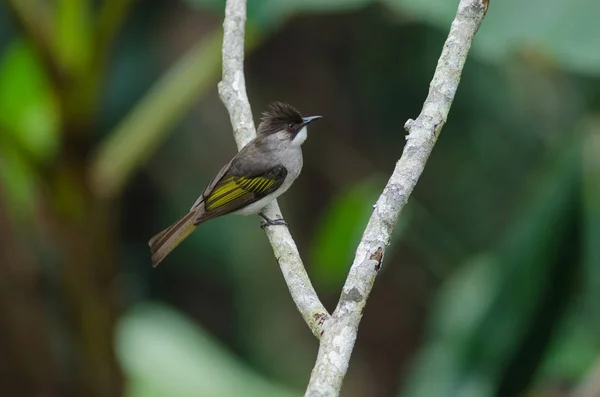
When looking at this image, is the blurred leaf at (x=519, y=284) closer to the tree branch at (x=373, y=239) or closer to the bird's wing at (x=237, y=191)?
the bird's wing at (x=237, y=191)

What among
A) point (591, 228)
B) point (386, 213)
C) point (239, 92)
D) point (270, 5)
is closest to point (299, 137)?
point (270, 5)

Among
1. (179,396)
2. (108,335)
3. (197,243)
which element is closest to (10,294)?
(108,335)

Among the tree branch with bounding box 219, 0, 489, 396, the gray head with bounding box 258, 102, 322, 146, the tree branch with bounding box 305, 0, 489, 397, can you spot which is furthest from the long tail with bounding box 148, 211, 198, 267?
the tree branch with bounding box 305, 0, 489, 397

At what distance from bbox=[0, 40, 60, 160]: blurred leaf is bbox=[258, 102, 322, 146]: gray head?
1616 mm

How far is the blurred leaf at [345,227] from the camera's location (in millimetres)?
5146

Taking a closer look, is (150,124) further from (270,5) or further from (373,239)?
(373,239)

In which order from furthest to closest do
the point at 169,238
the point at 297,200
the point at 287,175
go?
1. the point at 297,200
2. the point at 287,175
3. the point at 169,238

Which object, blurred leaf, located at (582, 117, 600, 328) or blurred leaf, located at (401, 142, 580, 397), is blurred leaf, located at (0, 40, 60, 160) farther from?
blurred leaf, located at (582, 117, 600, 328)

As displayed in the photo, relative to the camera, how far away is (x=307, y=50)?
8016 millimetres

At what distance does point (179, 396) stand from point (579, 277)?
8.67 feet

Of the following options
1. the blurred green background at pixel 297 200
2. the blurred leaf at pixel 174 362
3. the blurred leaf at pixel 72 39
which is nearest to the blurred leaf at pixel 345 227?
the blurred green background at pixel 297 200

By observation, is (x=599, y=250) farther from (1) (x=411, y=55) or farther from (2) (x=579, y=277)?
(1) (x=411, y=55)

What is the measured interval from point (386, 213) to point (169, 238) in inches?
64.2

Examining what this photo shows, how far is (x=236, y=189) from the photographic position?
4.25 meters
